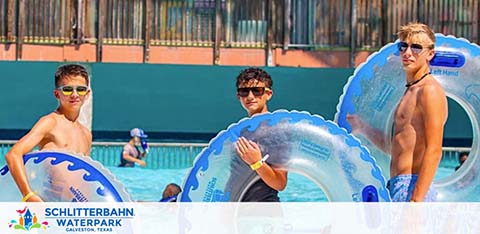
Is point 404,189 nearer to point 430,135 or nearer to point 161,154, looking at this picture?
point 430,135

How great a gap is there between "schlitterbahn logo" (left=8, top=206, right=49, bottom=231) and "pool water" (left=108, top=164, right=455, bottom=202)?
5.90 meters

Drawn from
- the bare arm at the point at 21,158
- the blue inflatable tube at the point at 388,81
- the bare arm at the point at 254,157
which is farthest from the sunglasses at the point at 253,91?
the bare arm at the point at 21,158

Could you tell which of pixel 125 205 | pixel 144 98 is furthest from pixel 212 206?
pixel 144 98

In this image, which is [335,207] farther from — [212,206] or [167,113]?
[167,113]

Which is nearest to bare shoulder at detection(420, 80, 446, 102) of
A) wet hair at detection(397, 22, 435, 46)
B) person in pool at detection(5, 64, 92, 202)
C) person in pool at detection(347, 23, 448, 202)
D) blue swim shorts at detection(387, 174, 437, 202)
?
person in pool at detection(347, 23, 448, 202)

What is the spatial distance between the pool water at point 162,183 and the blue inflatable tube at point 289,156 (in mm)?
5491

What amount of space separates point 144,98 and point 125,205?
1077 centimetres

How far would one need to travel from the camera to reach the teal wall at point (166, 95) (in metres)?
15.2

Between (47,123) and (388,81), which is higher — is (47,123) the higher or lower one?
the lower one

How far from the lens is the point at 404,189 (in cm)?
476

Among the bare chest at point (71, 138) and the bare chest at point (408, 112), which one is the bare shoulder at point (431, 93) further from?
the bare chest at point (71, 138)

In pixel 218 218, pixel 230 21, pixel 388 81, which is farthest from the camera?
pixel 230 21

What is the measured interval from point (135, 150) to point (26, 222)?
9415 millimetres

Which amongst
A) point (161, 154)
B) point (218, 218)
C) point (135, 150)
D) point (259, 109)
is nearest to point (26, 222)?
point (218, 218)
